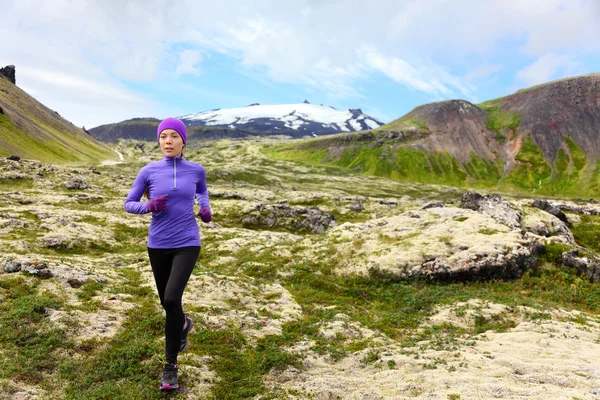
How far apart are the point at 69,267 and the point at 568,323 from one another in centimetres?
2951

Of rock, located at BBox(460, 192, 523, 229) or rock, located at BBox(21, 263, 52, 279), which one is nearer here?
rock, located at BBox(21, 263, 52, 279)

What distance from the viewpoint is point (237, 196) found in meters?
91.8

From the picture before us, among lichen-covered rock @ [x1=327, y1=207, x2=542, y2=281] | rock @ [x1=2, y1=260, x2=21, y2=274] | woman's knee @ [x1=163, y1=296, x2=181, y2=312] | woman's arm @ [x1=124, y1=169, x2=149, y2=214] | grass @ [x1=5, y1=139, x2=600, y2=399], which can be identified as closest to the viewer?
woman's knee @ [x1=163, y1=296, x2=181, y2=312]

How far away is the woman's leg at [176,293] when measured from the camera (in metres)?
9.25

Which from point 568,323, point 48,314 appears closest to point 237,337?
point 48,314

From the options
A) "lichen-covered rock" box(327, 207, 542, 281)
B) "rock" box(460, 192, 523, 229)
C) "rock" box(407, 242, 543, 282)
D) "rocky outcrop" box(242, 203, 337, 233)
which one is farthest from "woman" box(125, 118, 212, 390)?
"rocky outcrop" box(242, 203, 337, 233)

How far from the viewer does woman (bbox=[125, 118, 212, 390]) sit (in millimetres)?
9422

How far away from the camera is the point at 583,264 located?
27594mm

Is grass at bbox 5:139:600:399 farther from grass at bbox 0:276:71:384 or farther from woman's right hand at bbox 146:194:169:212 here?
woman's right hand at bbox 146:194:169:212

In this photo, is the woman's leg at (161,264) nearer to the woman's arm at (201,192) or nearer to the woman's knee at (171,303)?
the woman's knee at (171,303)

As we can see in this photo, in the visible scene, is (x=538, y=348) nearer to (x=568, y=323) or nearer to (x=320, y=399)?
(x=568, y=323)

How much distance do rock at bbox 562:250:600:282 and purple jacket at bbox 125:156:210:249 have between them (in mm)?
32343

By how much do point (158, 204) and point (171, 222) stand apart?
0.77 m

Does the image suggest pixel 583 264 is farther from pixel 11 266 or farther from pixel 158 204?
pixel 11 266
